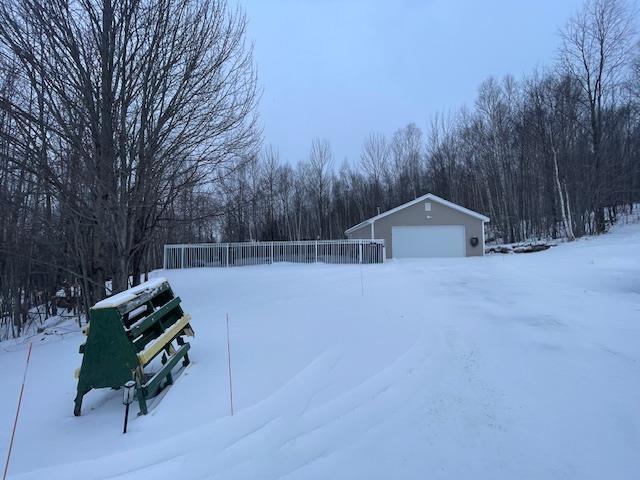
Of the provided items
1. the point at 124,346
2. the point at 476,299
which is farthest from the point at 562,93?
the point at 124,346

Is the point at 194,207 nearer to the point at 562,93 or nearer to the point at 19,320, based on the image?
the point at 19,320

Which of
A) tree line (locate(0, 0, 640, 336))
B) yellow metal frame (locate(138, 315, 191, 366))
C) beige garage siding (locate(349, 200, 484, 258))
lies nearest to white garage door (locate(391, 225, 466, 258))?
beige garage siding (locate(349, 200, 484, 258))

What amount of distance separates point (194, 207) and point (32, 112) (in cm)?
399

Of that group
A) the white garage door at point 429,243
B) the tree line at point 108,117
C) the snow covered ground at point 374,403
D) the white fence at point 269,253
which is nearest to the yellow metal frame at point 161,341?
the snow covered ground at point 374,403

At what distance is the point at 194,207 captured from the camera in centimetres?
994

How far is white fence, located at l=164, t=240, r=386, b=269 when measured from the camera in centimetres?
1955

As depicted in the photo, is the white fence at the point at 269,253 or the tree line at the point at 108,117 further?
the white fence at the point at 269,253

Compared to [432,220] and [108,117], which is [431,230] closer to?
[432,220]

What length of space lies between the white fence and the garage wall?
12.8 feet

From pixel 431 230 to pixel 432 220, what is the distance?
2.10 ft

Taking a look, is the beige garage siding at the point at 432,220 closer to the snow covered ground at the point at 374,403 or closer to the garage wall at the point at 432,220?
the garage wall at the point at 432,220

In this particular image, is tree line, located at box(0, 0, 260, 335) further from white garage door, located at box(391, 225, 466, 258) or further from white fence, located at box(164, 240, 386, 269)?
white garage door, located at box(391, 225, 466, 258)

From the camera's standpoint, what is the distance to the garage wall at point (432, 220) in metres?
23.0

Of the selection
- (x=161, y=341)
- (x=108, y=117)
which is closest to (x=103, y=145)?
(x=108, y=117)
